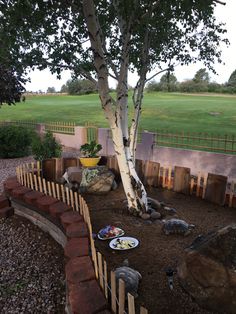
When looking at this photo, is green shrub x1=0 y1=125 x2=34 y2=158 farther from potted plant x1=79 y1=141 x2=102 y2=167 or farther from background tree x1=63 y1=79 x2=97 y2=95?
potted plant x1=79 y1=141 x2=102 y2=167

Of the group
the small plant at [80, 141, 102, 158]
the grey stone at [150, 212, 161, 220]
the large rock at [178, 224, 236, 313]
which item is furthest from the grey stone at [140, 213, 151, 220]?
the small plant at [80, 141, 102, 158]

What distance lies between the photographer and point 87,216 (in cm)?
336

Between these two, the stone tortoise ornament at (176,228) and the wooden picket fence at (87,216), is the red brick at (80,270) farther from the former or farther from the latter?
the stone tortoise ornament at (176,228)

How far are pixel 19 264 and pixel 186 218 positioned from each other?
→ 2597mm

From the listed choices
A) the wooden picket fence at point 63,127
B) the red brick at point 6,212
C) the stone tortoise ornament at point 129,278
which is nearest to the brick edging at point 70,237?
the red brick at point 6,212

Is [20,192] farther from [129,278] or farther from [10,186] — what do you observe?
[129,278]

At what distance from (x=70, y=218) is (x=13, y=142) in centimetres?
753

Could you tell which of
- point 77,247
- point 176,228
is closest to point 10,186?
point 77,247

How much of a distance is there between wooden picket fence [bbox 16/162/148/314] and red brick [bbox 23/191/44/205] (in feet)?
0.53

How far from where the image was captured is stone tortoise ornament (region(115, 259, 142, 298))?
100 inches

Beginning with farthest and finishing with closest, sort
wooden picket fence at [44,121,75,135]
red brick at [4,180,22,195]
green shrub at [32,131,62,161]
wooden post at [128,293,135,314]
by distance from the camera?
wooden picket fence at [44,121,75,135], green shrub at [32,131,62,161], red brick at [4,180,22,195], wooden post at [128,293,135,314]

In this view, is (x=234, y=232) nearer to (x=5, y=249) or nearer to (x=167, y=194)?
(x=167, y=194)

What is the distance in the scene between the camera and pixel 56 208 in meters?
4.12

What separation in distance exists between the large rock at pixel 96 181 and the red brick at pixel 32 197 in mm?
1028
